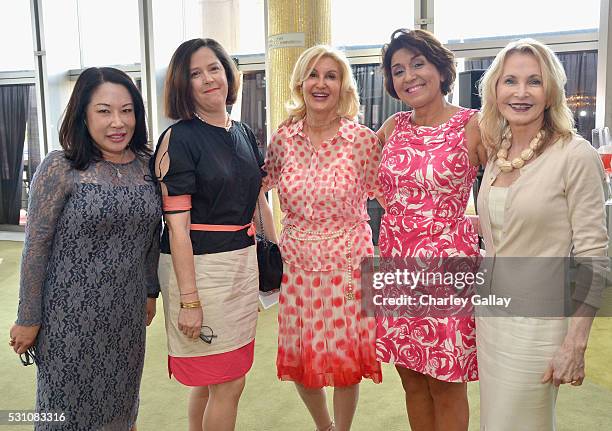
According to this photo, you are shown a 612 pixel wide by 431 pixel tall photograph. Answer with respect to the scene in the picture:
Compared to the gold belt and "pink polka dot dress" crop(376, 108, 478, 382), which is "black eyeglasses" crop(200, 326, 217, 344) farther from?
"pink polka dot dress" crop(376, 108, 478, 382)

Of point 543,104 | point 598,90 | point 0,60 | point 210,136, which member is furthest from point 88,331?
point 0,60

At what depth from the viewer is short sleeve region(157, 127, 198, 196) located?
6.66 feet

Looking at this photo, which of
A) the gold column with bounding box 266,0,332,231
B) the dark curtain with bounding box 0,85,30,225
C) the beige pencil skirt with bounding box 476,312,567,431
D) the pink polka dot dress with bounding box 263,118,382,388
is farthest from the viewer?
the dark curtain with bounding box 0,85,30,225

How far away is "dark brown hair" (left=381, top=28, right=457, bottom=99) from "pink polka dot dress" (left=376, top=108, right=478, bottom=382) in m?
0.15

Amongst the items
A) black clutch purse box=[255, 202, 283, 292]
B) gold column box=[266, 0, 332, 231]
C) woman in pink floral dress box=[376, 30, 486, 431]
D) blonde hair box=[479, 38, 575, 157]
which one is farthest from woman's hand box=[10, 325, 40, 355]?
gold column box=[266, 0, 332, 231]

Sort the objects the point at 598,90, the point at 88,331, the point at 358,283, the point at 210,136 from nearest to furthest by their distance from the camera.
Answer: the point at 88,331 < the point at 210,136 < the point at 358,283 < the point at 598,90

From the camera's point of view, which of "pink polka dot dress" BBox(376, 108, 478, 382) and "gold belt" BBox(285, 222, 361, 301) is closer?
"pink polka dot dress" BBox(376, 108, 478, 382)

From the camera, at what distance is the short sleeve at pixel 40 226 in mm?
1866

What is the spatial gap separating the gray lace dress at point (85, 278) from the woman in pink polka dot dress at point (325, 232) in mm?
597

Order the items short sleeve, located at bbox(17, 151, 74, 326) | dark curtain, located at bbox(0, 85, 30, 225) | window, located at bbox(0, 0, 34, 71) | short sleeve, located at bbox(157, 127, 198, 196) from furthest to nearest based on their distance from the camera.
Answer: dark curtain, located at bbox(0, 85, 30, 225)
window, located at bbox(0, 0, 34, 71)
short sleeve, located at bbox(157, 127, 198, 196)
short sleeve, located at bbox(17, 151, 74, 326)

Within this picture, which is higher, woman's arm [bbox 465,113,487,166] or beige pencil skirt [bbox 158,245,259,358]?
woman's arm [bbox 465,113,487,166]

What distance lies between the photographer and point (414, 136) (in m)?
2.22

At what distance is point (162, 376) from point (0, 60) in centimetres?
667

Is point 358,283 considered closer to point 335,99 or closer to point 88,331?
point 335,99
